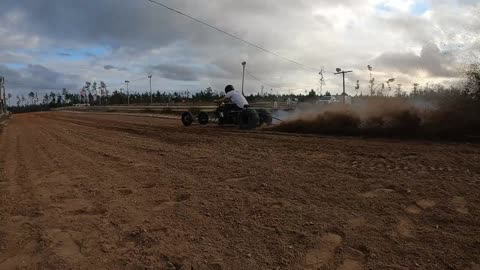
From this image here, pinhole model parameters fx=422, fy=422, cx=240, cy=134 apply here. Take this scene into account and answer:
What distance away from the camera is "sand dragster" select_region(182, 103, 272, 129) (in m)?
18.5

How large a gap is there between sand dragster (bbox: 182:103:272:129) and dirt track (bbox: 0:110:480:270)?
326 inches

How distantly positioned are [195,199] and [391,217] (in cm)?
288

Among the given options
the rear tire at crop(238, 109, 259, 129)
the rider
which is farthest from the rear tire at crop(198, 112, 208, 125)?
the rear tire at crop(238, 109, 259, 129)

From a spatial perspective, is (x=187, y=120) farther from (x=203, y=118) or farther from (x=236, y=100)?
(x=236, y=100)

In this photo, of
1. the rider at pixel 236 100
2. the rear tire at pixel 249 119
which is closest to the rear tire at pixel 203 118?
the rider at pixel 236 100

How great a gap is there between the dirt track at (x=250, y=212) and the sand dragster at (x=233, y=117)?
8.29 meters

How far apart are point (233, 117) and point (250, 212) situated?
14.0 meters

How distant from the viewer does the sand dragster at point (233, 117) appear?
18.5 meters

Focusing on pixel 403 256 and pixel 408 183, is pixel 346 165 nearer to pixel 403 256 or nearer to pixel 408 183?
pixel 408 183

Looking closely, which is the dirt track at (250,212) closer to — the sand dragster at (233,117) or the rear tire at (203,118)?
the sand dragster at (233,117)

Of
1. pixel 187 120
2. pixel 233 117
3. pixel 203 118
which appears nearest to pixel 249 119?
pixel 233 117

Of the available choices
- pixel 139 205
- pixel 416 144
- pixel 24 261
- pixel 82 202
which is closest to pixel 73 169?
pixel 82 202

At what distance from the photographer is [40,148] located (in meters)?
13.9

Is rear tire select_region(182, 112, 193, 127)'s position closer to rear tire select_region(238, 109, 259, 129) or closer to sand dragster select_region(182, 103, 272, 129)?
sand dragster select_region(182, 103, 272, 129)
